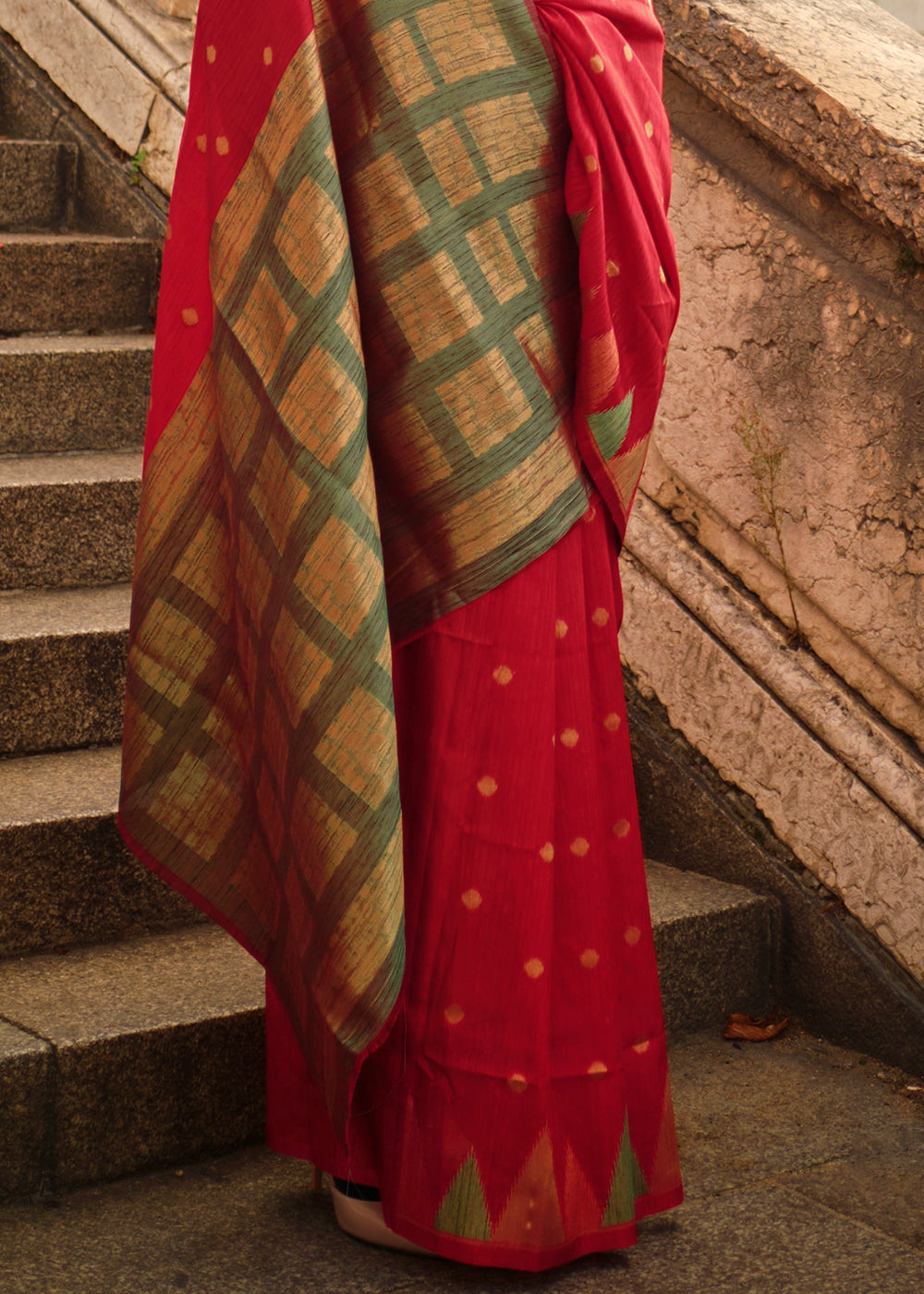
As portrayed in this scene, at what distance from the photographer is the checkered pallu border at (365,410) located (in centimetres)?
151

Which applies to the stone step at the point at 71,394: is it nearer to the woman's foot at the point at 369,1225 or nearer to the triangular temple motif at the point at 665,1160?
the woman's foot at the point at 369,1225

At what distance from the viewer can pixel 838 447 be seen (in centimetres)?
223

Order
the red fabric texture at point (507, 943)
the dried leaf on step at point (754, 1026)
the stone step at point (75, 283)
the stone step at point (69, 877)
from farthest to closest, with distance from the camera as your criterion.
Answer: the stone step at point (75, 283)
the dried leaf on step at point (754, 1026)
the stone step at point (69, 877)
the red fabric texture at point (507, 943)

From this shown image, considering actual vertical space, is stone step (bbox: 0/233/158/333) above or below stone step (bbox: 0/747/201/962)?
above

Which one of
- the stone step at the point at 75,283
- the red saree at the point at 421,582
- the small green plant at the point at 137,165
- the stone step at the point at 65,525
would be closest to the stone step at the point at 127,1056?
the red saree at the point at 421,582

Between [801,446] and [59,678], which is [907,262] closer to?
[801,446]

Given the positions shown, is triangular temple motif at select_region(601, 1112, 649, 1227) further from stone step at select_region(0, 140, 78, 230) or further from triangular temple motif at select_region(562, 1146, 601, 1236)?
stone step at select_region(0, 140, 78, 230)

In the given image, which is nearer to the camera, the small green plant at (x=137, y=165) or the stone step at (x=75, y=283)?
the stone step at (x=75, y=283)

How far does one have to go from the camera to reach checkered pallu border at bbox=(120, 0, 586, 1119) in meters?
1.51

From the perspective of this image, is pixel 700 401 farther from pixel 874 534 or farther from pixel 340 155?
pixel 340 155

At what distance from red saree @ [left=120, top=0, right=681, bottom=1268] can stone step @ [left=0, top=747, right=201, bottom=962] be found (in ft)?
1.23

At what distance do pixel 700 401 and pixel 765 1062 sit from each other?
1.11 m

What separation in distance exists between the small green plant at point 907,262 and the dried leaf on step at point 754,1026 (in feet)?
4.07

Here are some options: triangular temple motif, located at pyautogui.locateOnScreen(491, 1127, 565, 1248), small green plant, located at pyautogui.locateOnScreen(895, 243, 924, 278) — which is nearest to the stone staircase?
triangular temple motif, located at pyautogui.locateOnScreen(491, 1127, 565, 1248)
